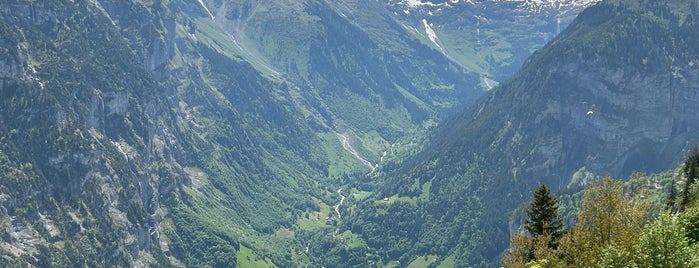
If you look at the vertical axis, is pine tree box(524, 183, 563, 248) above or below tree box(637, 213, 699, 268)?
below

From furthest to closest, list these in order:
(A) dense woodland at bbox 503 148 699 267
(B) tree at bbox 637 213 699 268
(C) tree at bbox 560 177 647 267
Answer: (C) tree at bbox 560 177 647 267 → (A) dense woodland at bbox 503 148 699 267 → (B) tree at bbox 637 213 699 268

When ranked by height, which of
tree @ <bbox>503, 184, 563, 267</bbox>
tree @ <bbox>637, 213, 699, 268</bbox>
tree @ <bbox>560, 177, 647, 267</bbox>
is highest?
tree @ <bbox>637, 213, 699, 268</bbox>

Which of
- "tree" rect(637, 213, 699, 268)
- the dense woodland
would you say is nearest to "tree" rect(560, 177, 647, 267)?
the dense woodland

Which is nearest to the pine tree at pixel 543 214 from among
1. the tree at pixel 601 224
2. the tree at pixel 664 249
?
the tree at pixel 601 224

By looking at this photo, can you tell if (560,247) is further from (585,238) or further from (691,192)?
(691,192)

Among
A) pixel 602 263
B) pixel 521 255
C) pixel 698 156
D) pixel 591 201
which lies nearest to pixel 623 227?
pixel 591 201

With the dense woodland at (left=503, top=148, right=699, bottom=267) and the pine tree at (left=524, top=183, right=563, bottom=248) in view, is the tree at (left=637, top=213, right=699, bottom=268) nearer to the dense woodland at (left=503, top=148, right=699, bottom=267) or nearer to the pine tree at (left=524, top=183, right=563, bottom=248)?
the dense woodland at (left=503, top=148, right=699, bottom=267)

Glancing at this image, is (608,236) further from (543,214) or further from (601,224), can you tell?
(543,214)

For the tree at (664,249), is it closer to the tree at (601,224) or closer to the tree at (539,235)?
the tree at (601,224)

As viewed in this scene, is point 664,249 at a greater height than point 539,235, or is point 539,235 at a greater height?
point 664,249

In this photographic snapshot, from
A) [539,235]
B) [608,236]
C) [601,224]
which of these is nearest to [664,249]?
[539,235]

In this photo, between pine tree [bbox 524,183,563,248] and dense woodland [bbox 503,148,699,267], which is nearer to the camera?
dense woodland [bbox 503,148,699,267]
